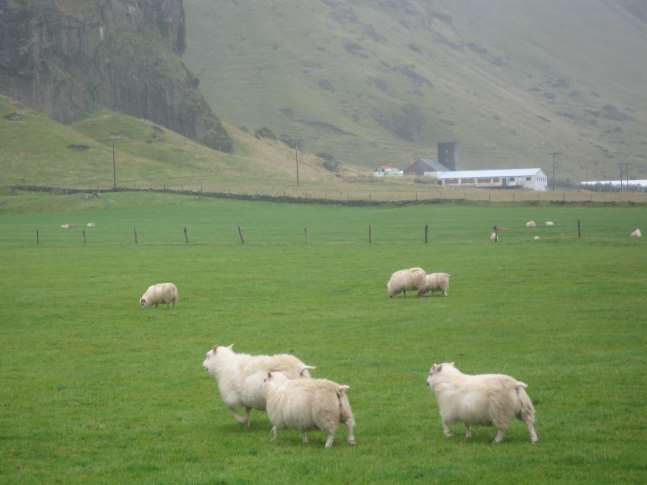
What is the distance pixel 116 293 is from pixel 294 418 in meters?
22.6

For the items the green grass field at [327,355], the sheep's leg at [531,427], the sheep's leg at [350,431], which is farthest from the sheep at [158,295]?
the sheep's leg at [531,427]

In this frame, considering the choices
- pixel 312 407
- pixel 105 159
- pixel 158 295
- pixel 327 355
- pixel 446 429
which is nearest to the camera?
pixel 312 407

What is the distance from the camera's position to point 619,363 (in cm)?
2030

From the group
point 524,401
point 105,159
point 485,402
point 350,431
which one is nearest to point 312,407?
point 350,431

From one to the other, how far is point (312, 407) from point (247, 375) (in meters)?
2.42

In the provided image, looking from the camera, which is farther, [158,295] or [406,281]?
[406,281]

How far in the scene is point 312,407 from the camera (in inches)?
579

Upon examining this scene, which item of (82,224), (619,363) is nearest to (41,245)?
(82,224)

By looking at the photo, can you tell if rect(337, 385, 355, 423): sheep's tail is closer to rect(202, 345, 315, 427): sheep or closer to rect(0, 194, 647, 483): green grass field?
rect(0, 194, 647, 483): green grass field

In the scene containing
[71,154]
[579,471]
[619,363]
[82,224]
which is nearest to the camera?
[579,471]

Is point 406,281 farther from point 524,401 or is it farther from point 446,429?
point 524,401

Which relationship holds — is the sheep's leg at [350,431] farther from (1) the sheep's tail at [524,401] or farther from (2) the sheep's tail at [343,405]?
(1) the sheep's tail at [524,401]

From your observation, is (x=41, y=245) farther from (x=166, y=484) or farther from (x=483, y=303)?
(x=166, y=484)

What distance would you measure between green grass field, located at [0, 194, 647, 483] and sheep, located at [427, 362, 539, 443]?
0.36 meters
